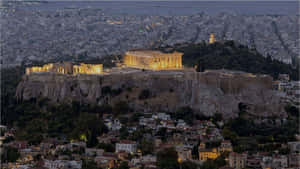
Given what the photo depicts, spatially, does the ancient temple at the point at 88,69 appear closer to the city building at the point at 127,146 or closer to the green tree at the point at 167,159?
the city building at the point at 127,146

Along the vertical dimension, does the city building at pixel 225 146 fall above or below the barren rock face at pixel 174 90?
below

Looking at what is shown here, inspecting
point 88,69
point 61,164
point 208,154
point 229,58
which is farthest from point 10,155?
point 229,58

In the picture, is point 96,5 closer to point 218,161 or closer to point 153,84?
point 153,84

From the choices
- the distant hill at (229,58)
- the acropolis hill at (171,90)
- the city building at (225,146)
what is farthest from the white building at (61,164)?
the distant hill at (229,58)

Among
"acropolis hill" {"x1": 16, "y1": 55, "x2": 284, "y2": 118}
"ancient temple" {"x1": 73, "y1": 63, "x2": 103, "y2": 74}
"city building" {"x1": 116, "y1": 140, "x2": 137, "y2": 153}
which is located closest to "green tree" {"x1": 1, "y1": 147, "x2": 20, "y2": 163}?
"city building" {"x1": 116, "y1": 140, "x2": 137, "y2": 153}

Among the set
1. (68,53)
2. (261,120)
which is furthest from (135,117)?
(68,53)

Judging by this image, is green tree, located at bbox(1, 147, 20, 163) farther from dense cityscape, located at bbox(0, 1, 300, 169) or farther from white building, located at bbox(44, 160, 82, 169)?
white building, located at bbox(44, 160, 82, 169)

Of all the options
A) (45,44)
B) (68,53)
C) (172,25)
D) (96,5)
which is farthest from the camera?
(96,5)
